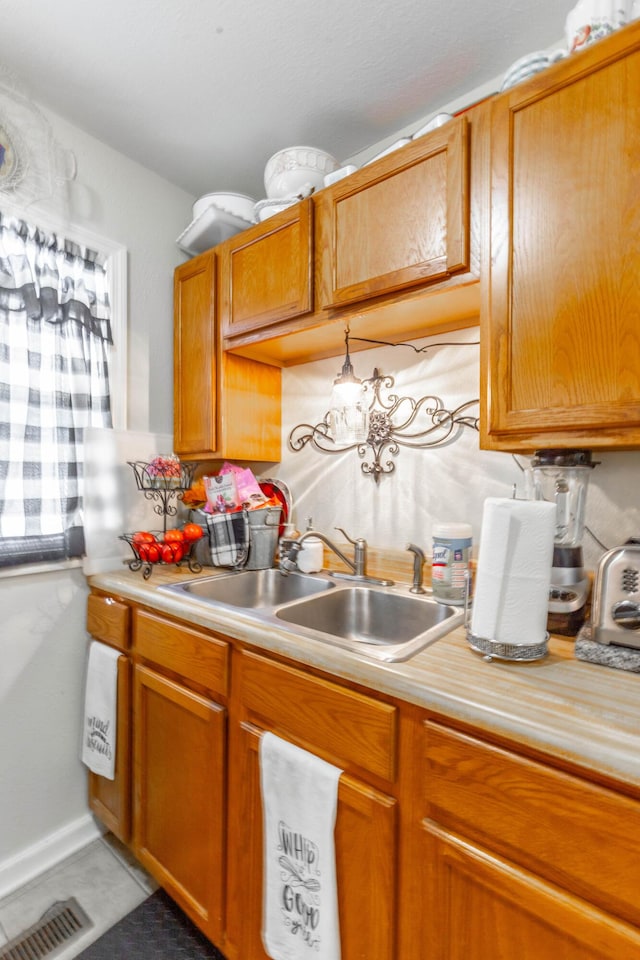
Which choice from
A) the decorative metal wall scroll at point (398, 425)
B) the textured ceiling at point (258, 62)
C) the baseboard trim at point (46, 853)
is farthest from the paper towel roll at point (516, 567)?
the baseboard trim at point (46, 853)

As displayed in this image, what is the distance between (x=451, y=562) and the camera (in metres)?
1.29

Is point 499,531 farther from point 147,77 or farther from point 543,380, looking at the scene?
point 147,77

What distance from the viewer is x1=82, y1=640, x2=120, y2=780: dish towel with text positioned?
5.02 ft

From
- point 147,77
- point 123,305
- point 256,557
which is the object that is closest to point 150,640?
point 256,557

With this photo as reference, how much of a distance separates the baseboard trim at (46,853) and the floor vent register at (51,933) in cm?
18

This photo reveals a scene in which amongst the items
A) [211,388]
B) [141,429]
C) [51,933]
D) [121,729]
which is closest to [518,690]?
[121,729]

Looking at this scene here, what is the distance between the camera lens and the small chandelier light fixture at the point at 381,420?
1.49 metres

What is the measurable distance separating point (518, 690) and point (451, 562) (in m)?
0.53

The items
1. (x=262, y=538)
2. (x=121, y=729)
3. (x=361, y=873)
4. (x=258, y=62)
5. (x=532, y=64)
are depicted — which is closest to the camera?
(x=361, y=873)

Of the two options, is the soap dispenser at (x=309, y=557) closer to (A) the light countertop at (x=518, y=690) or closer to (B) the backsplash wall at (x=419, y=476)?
(B) the backsplash wall at (x=419, y=476)

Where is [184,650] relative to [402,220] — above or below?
below

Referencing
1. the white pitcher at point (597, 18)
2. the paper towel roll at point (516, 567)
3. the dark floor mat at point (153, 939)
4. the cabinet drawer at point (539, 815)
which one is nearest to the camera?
the cabinet drawer at point (539, 815)

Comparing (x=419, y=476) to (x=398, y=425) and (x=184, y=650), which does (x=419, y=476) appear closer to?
(x=398, y=425)

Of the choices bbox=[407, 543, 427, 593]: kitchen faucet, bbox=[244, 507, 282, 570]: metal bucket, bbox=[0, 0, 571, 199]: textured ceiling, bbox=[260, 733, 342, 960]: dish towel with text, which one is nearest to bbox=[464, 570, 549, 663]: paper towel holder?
bbox=[260, 733, 342, 960]: dish towel with text
